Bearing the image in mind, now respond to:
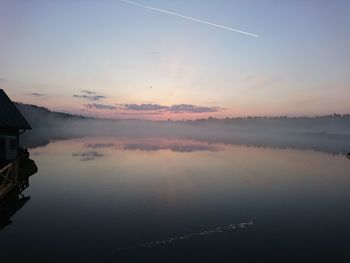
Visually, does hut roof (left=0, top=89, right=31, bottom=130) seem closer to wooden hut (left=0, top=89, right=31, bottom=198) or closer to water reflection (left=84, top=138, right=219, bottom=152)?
wooden hut (left=0, top=89, right=31, bottom=198)

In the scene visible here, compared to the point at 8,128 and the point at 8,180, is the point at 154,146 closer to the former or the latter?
the point at 8,128

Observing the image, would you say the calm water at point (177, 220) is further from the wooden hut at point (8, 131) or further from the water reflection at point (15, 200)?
the wooden hut at point (8, 131)

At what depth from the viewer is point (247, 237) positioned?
759 inches

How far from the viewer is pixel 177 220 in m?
22.2

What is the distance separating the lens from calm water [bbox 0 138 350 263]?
16.5 m

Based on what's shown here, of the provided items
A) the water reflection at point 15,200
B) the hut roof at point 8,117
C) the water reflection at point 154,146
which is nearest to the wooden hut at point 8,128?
the hut roof at point 8,117

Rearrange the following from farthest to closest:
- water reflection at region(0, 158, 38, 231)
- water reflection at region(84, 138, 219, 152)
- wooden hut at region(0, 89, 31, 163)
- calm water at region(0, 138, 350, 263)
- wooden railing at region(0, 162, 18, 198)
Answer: water reflection at region(84, 138, 219, 152) < wooden hut at region(0, 89, 31, 163) < wooden railing at region(0, 162, 18, 198) < water reflection at region(0, 158, 38, 231) < calm water at region(0, 138, 350, 263)

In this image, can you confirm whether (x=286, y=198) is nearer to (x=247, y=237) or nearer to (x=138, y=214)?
(x=247, y=237)

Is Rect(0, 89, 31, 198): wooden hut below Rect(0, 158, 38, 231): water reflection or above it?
above

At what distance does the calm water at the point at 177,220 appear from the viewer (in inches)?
651

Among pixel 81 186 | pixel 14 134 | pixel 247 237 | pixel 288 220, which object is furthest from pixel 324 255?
pixel 14 134

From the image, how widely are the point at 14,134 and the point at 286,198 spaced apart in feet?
96.4

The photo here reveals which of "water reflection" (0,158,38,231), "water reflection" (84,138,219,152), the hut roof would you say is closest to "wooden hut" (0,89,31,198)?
the hut roof

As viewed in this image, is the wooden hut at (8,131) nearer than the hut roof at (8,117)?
No
